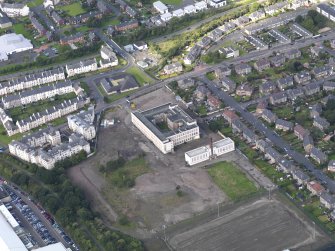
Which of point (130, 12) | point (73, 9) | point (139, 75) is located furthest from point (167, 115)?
point (73, 9)

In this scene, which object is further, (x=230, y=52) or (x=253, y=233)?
(x=230, y=52)

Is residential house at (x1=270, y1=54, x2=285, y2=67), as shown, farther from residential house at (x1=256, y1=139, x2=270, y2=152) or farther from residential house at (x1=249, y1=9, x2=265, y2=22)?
residential house at (x1=256, y1=139, x2=270, y2=152)

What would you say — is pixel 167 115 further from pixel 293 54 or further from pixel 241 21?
pixel 241 21

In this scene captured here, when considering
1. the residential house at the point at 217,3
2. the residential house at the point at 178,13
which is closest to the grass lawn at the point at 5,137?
the residential house at the point at 178,13

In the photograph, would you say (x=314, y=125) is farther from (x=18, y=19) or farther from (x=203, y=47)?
(x=18, y=19)

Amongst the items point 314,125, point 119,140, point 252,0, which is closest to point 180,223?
point 119,140

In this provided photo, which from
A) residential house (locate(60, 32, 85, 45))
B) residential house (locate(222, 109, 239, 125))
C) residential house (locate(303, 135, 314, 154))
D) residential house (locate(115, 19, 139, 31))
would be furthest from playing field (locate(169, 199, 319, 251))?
residential house (locate(115, 19, 139, 31))

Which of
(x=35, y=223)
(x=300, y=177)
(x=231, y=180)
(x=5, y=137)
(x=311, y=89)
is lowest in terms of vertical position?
(x=5, y=137)
